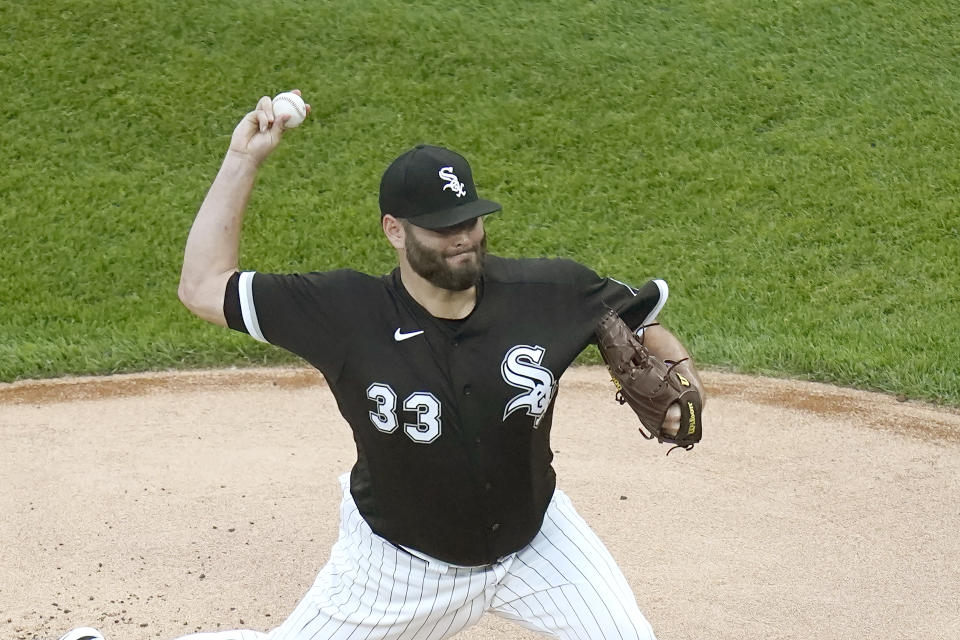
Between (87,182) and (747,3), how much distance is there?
617 centimetres

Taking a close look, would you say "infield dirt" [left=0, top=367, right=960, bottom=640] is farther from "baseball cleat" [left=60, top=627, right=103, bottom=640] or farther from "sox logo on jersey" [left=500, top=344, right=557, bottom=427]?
"sox logo on jersey" [left=500, top=344, right=557, bottom=427]

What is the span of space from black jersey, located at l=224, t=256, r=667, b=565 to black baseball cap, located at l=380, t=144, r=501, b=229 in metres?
0.25

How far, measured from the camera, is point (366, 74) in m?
10.4

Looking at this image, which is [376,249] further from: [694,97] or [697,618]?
[697,618]

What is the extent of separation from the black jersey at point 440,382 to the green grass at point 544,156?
394 cm

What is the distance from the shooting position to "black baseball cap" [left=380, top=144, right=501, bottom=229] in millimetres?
3457

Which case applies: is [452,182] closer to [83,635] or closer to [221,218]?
[221,218]

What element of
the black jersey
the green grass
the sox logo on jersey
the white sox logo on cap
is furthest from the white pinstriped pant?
the green grass

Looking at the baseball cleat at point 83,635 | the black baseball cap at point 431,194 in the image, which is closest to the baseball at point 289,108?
the black baseball cap at point 431,194

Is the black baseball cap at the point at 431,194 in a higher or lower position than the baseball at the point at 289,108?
lower

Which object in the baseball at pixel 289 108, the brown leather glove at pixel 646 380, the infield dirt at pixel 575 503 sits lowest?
the infield dirt at pixel 575 503

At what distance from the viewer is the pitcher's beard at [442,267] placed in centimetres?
344

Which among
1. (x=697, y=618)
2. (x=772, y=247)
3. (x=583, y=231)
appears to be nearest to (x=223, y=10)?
(x=583, y=231)

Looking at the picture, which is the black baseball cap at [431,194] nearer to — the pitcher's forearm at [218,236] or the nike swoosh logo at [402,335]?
the nike swoosh logo at [402,335]
